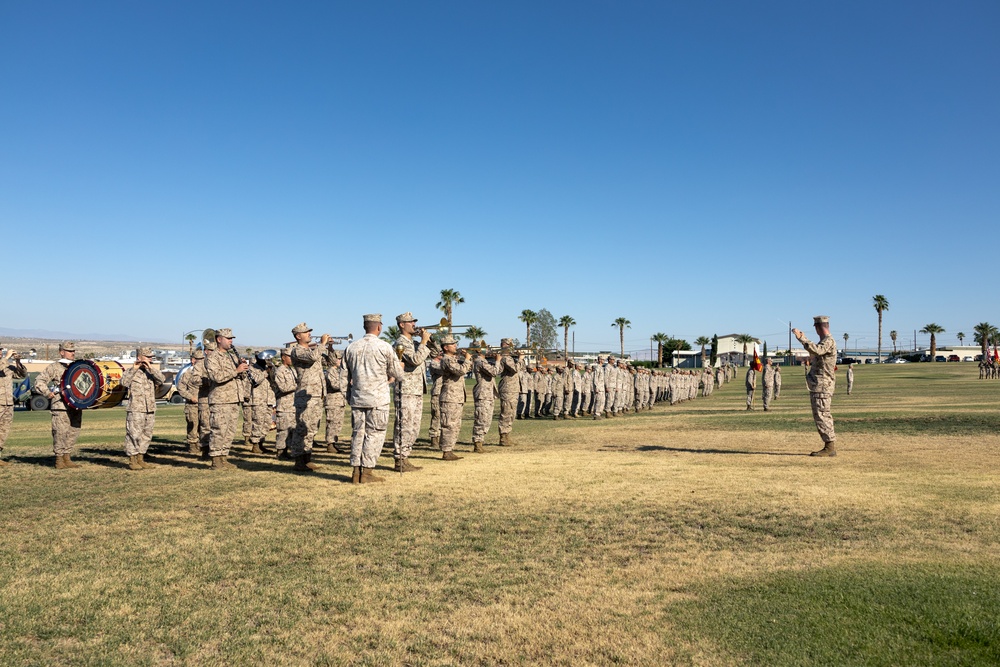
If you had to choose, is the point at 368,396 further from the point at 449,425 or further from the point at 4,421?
the point at 4,421

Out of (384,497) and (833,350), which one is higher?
(833,350)

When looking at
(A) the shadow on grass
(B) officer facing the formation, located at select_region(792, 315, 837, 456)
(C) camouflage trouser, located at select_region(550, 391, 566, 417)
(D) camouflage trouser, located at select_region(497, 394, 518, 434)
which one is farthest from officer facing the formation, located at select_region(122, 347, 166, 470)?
(C) camouflage trouser, located at select_region(550, 391, 566, 417)

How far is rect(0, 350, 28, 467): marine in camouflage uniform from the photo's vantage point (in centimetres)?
1152

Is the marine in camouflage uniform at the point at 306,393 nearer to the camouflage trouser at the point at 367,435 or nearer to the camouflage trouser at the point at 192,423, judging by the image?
the camouflage trouser at the point at 367,435

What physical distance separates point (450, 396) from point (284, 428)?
9.94ft

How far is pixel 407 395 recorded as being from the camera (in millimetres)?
10711

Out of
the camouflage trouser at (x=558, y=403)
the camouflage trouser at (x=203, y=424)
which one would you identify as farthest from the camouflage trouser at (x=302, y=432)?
the camouflage trouser at (x=558, y=403)

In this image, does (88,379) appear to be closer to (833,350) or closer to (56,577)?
(56,577)

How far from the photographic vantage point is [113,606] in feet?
14.9

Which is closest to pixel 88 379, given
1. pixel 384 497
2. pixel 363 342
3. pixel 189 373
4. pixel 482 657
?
pixel 189 373

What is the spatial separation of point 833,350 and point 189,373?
11542mm

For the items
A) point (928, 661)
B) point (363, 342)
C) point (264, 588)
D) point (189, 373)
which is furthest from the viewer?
point (189, 373)

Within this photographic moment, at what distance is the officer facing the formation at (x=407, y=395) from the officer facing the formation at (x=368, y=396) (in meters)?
0.53

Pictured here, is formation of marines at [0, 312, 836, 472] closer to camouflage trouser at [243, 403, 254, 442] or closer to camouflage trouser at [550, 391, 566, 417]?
camouflage trouser at [243, 403, 254, 442]
